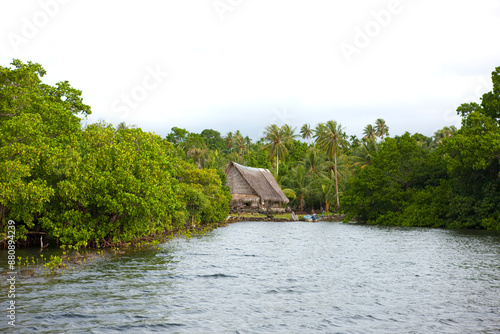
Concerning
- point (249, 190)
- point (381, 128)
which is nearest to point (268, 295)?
point (249, 190)

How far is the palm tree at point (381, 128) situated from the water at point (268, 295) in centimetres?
7101

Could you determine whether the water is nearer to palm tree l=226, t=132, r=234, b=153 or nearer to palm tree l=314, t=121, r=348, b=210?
palm tree l=314, t=121, r=348, b=210

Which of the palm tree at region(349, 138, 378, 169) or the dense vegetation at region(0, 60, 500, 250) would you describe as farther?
the palm tree at region(349, 138, 378, 169)

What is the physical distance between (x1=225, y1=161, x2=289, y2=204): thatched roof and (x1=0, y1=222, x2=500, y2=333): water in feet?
123

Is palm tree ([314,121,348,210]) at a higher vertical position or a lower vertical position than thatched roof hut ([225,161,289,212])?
higher

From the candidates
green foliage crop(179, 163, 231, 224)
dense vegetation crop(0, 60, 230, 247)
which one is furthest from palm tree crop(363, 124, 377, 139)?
dense vegetation crop(0, 60, 230, 247)

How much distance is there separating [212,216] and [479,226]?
81.0 feet

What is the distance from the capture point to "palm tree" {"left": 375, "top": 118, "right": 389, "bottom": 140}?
91.9 metres

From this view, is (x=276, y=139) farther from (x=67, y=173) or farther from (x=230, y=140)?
(x=67, y=173)

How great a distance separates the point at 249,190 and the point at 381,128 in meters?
41.8

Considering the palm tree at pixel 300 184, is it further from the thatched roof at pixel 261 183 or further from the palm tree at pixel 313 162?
the thatched roof at pixel 261 183

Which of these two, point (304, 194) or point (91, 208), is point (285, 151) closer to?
point (304, 194)

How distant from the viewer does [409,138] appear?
54188 mm

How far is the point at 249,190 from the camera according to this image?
61.7 metres
